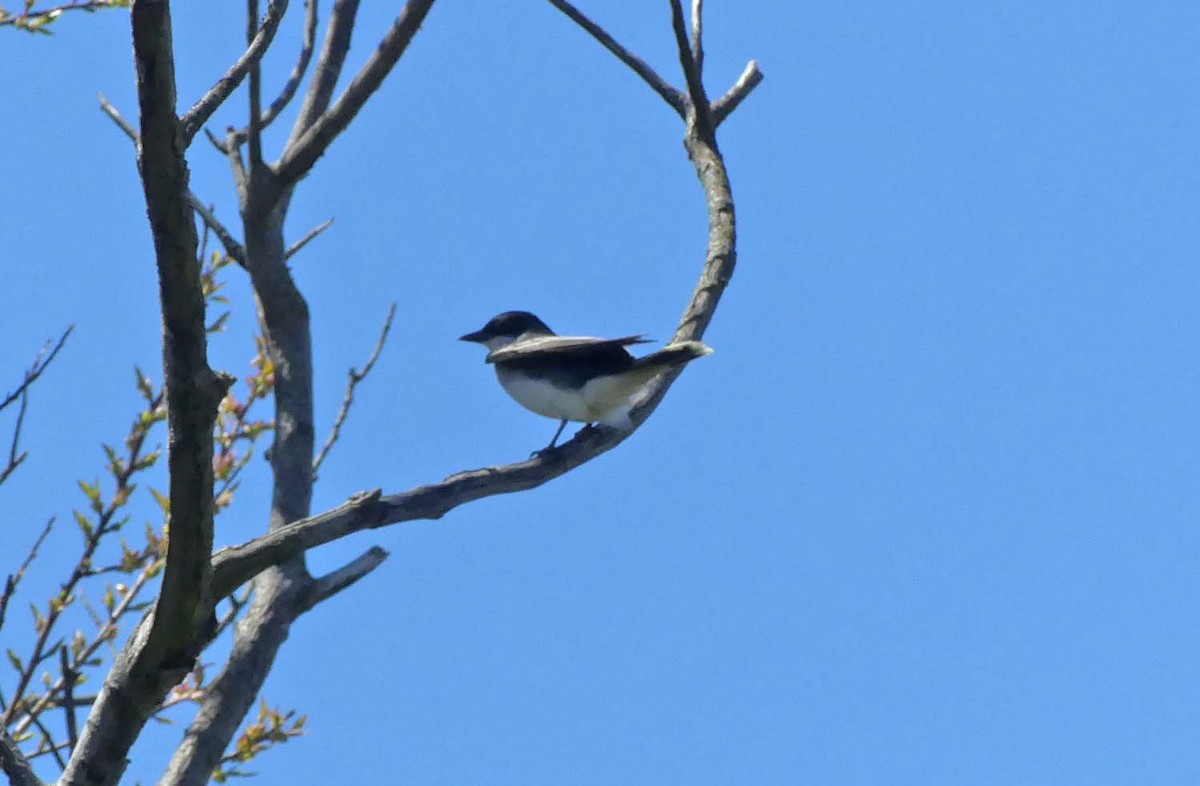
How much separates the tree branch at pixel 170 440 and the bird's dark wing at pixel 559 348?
2918mm

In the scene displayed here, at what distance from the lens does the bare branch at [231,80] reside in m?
3.30

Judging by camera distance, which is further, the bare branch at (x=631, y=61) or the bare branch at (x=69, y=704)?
the bare branch at (x=631, y=61)

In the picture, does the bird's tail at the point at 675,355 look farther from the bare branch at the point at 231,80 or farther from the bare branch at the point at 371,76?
the bare branch at the point at 231,80

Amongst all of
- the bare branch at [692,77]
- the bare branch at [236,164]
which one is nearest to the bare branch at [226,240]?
the bare branch at [236,164]

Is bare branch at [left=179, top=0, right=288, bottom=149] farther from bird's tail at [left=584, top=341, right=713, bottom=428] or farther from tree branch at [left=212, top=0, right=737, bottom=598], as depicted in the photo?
bird's tail at [left=584, top=341, right=713, bottom=428]

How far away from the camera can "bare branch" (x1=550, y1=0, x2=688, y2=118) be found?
7.00 m

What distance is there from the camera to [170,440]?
3.30 metres

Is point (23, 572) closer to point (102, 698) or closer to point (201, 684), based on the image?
point (102, 698)

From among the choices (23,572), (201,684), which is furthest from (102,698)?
(201,684)

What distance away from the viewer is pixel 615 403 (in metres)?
6.64

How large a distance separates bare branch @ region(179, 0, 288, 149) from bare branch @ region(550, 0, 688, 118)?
321 centimetres

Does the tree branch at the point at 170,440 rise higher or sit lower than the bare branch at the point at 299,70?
lower

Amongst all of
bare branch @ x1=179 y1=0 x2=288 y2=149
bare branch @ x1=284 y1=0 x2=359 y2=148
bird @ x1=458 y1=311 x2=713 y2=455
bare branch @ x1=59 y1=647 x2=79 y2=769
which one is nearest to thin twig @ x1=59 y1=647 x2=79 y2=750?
bare branch @ x1=59 y1=647 x2=79 y2=769

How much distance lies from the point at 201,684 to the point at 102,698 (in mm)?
2300
